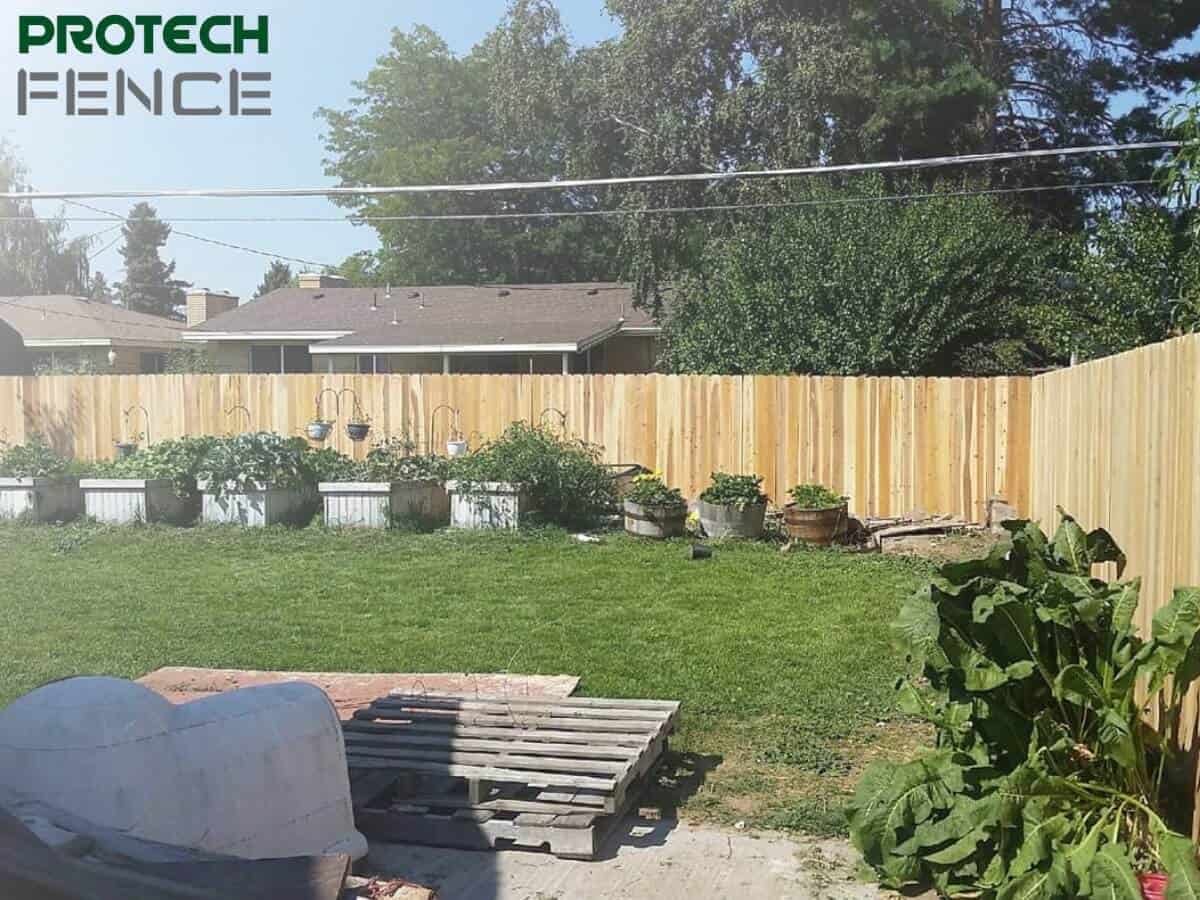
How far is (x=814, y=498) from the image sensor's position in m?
12.9

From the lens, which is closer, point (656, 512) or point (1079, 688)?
point (1079, 688)

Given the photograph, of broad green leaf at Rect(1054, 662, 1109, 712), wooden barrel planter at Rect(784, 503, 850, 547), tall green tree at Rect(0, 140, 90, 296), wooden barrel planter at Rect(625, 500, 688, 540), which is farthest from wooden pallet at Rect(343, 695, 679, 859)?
tall green tree at Rect(0, 140, 90, 296)

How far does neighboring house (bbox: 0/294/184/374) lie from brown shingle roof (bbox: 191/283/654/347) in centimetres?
386

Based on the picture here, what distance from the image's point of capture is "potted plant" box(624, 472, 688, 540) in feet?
42.4

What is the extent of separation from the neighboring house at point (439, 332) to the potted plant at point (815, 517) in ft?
37.8

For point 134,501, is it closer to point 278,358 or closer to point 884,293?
point 884,293

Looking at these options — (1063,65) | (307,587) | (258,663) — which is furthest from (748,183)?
(258,663)

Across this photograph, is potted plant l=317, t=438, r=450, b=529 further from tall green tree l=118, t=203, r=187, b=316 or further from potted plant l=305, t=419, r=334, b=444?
tall green tree l=118, t=203, r=187, b=316

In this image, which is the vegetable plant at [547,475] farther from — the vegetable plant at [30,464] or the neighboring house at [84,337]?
the neighboring house at [84,337]

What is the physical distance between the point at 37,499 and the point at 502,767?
11.1m

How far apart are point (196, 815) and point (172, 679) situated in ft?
11.9

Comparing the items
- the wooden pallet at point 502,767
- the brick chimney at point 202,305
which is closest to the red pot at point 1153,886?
the wooden pallet at point 502,767

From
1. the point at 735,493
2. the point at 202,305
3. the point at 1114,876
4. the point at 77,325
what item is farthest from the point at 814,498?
the point at 202,305

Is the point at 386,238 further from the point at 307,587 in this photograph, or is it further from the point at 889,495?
the point at 307,587
